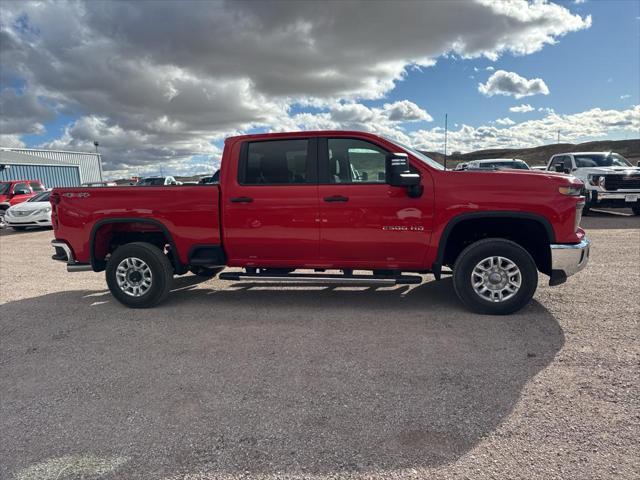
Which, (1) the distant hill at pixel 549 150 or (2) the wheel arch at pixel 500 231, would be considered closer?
(2) the wheel arch at pixel 500 231

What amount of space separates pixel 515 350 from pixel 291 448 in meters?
2.19

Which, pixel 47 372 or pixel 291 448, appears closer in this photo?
pixel 291 448

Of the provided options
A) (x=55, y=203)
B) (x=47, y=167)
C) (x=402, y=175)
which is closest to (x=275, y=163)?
(x=402, y=175)

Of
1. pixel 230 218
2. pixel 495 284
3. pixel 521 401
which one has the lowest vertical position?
pixel 521 401

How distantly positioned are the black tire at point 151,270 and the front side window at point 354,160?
226cm

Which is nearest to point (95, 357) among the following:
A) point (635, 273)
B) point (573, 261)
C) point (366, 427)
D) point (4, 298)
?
point (366, 427)

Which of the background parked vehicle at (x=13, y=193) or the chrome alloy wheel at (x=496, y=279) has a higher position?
the background parked vehicle at (x=13, y=193)

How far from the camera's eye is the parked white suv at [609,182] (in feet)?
38.5

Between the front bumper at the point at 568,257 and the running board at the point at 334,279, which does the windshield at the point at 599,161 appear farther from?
the running board at the point at 334,279

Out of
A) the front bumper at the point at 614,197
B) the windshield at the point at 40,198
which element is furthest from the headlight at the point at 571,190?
the windshield at the point at 40,198

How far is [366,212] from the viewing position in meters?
4.23

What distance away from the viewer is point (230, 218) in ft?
14.8

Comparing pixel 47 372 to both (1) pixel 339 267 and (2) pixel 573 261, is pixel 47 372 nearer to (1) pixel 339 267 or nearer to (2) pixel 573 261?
(1) pixel 339 267

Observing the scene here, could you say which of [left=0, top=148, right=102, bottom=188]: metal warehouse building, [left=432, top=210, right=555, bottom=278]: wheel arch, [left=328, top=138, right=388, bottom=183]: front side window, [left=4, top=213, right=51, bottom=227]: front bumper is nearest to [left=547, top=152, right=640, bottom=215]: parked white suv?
[left=432, top=210, right=555, bottom=278]: wheel arch
